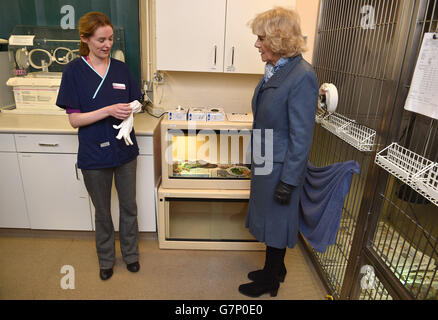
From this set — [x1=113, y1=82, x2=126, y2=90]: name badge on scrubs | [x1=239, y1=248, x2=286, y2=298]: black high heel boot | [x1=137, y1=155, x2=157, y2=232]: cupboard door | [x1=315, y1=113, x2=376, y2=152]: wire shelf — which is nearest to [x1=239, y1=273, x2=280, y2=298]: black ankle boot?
[x1=239, y1=248, x2=286, y2=298]: black high heel boot

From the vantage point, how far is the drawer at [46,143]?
213 centimetres

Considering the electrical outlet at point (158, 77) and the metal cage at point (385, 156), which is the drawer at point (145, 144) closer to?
the electrical outlet at point (158, 77)

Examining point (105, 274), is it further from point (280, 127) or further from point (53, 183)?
point (280, 127)

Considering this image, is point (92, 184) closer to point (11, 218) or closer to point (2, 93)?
point (11, 218)

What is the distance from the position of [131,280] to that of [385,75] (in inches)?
72.5

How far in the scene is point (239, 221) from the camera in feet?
8.21

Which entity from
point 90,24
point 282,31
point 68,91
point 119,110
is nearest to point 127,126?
point 119,110

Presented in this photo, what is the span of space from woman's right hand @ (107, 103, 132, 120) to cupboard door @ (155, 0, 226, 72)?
693mm

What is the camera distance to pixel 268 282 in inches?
77.2

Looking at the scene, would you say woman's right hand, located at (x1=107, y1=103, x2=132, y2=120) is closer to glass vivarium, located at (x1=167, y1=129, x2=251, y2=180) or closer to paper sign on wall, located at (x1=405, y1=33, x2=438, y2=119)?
glass vivarium, located at (x1=167, y1=129, x2=251, y2=180)

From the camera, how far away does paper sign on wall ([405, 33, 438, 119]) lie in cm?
111

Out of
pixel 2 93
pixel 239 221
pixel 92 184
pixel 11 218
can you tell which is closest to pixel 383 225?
pixel 239 221

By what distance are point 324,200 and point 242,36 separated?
1227 mm

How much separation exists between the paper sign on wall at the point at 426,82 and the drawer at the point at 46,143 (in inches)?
76.2
